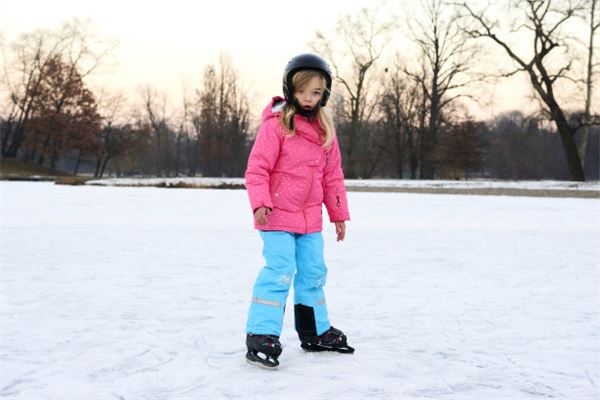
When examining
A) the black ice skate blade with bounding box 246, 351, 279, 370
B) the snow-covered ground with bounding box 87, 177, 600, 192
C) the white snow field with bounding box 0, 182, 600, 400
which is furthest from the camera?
the snow-covered ground with bounding box 87, 177, 600, 192

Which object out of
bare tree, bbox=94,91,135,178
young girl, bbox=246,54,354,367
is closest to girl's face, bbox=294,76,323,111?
young girl, bbox=246,54,354,367

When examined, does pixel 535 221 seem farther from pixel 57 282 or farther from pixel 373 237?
pixel 57 282

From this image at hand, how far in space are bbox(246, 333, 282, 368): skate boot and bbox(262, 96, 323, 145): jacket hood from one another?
3.49 ft

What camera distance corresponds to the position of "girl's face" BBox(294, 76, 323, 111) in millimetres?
2998

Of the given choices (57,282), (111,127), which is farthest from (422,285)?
(111,127)

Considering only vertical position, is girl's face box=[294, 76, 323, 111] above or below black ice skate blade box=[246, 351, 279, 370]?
above

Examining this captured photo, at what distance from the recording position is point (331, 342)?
10.1 ft

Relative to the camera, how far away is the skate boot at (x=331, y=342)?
309 centimetres

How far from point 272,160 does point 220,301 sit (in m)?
1.73

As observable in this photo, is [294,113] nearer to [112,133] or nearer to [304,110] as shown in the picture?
[304,110]

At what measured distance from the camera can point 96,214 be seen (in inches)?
469

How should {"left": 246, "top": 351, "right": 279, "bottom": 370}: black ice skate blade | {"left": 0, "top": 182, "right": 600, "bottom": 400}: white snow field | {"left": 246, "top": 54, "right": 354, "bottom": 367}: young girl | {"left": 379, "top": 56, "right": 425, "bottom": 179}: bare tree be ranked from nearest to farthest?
{"left": 0, "top": 182, "right": 600, "bottom": 400}: white snow field
{"left": 246, "top": 351, "right": 279, "bottom": 370}: black ice skate blade
{"left": 246, "top": 54, "right": 354, "bottom": 367}: young girl
{"left": 379, "top": 56, "right": 425, "bottom": 179}: bare tree

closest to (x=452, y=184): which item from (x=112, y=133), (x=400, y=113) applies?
(x=400, y=113)

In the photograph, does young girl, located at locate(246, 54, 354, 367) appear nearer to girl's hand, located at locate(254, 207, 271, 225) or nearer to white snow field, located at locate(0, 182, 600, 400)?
girl's hand, located at locate(254, 207, 271, 225)
